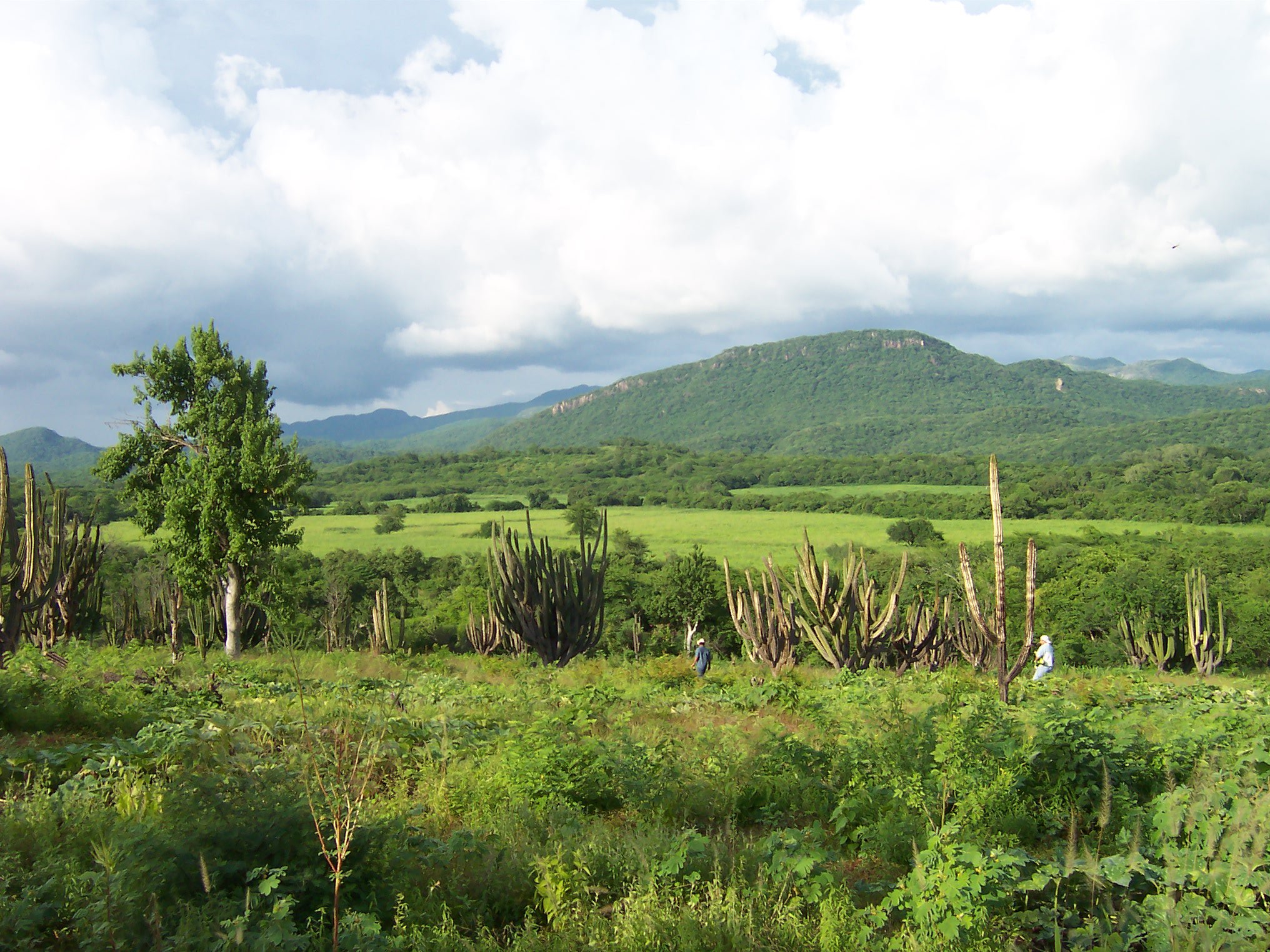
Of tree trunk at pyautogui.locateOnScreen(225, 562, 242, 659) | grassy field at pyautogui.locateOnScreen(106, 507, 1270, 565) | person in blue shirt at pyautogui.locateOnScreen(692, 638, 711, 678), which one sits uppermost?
tree trunk at pyautogui.locateOnScreen(225, 562, 242, 659)

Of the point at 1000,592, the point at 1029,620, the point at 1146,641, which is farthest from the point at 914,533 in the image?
the point at 1000,592

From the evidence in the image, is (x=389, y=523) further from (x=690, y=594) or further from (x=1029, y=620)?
(x=1029, y=620)

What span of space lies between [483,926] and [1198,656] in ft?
103

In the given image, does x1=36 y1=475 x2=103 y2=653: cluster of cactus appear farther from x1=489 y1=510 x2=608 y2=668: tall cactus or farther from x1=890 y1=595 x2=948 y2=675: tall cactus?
x1=890 y1=595 x2=948 y2=675: tall cactus

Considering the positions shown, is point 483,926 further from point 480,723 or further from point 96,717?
point 96,717

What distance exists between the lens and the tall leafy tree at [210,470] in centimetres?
1655

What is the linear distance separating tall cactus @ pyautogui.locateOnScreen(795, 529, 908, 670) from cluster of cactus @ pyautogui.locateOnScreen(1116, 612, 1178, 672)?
58.3 feet

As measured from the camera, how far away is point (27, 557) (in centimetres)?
1209

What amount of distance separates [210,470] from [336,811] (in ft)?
52.9

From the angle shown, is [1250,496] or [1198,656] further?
[1250,496]

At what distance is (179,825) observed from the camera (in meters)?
3.70

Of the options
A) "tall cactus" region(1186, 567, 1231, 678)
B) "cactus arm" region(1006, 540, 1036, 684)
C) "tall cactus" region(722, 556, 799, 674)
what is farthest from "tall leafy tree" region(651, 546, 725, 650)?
"cactus arm" region(1006, 540, 1036, 684)

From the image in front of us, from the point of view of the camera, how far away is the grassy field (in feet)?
184

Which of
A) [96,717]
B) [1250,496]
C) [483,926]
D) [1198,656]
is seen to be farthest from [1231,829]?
[1250,496]
